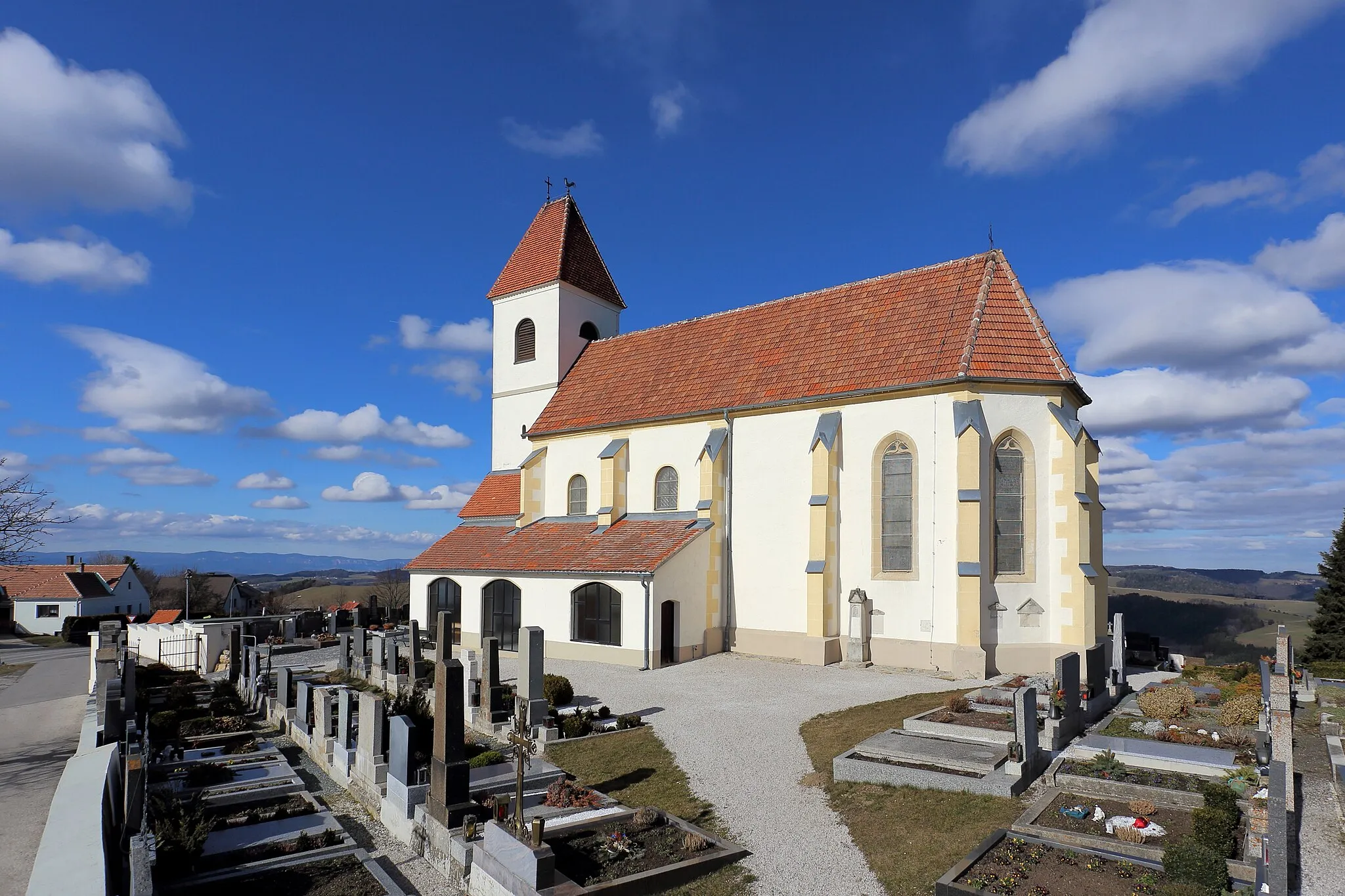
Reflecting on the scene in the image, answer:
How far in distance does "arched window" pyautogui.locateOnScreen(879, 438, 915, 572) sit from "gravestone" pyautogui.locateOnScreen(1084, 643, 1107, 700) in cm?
578

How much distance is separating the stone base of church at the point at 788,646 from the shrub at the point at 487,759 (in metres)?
11.2

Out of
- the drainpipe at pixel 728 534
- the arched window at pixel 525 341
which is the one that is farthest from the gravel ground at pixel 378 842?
the arched window at pixel 525 341

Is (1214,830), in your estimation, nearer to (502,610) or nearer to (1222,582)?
(502,610)

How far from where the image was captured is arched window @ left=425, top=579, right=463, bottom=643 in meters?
28.6

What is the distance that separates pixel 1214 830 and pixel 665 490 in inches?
767

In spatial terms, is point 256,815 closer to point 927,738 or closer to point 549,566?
point 927,738

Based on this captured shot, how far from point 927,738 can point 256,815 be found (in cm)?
1017

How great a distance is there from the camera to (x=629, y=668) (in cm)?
2233

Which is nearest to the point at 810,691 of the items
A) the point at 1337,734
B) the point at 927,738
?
the point at 927,738

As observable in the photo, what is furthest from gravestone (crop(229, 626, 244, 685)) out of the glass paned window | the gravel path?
the glass paned window

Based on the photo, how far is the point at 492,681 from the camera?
16547mm

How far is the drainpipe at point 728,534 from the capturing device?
2434 cm

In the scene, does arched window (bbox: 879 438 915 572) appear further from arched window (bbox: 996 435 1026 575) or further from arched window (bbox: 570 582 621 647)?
arched window (bbox: 570 582 621 647)

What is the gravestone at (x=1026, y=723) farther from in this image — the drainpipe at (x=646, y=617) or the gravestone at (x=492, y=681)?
the drainpipe at (x=646, y=617)
